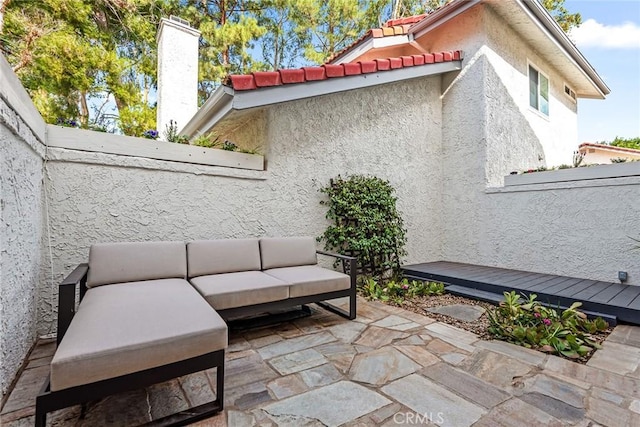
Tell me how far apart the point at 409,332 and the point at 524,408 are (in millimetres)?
1443

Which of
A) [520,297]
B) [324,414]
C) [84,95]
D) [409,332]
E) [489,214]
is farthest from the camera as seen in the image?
[84,95]

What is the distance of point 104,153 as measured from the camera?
3641 millimetres

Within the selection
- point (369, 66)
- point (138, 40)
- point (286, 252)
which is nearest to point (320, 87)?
point (369, 66)

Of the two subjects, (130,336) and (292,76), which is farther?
(292,76)

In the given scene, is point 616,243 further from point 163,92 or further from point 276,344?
point 163,92

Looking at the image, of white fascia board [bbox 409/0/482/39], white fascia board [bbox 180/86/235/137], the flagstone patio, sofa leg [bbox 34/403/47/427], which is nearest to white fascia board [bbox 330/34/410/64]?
white fascia board [bbox 409/0/482/39]

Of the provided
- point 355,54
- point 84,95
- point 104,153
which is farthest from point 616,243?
point 84,95

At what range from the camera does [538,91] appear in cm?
795

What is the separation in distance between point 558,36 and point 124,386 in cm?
979

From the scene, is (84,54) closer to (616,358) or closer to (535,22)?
(535,22)

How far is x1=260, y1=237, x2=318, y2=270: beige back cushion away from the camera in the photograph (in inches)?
165

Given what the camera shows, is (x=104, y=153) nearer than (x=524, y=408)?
No

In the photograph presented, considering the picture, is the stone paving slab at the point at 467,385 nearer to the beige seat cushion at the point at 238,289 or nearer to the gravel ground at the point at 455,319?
the gravel ground at the point at 455,319

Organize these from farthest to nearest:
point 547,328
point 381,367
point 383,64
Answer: point 383,64
point 547,328
point 381,367
